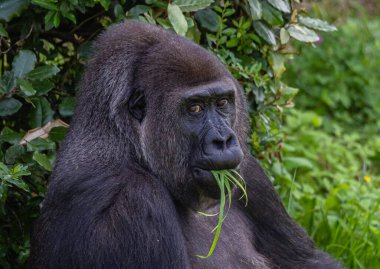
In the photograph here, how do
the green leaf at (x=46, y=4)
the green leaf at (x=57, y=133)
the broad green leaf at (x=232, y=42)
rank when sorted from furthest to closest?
the broad green leaf at (x=232, y=42), the green leaf at (x=57, y=133), the green leaf at (x=46, y=4)

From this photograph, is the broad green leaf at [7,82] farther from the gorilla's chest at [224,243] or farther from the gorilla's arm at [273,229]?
the gorilla's arm at [273,229]

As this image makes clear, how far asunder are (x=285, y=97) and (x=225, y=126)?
60.4 inches

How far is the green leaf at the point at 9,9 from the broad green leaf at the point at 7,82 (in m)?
0.31

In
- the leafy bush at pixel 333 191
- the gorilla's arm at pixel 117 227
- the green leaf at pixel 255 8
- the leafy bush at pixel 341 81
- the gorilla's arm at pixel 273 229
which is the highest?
the green leaf at pixel 255 8

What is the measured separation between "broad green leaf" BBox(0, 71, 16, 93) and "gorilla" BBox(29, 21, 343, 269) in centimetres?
49

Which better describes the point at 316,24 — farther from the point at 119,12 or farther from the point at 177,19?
the point at 119,12

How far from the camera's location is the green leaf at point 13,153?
13.8 feet

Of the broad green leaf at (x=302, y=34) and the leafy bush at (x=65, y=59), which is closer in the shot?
the leafy bush at (x=65, y=59)

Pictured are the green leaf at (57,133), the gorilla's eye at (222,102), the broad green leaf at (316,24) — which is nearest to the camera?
the gorilla's eye at (222,102)

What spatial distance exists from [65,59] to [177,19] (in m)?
0.96

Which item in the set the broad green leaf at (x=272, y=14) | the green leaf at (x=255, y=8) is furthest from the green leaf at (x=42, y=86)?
the broad green leaf at (x=272, y=14)

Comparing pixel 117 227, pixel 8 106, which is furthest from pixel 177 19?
pixel 117 227

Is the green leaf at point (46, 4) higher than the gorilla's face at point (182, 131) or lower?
higher

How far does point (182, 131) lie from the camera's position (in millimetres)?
3785
